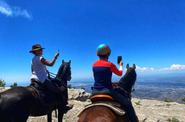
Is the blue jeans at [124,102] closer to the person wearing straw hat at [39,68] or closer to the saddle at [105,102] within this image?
the saddle at [105,102]

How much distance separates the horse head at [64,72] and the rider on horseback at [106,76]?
5.74m

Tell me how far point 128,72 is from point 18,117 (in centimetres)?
427

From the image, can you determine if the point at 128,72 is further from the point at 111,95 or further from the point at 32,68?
the point at 32,68

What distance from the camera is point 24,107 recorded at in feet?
44.5

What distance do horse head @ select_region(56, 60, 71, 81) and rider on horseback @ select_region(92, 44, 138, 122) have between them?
18.8 ft

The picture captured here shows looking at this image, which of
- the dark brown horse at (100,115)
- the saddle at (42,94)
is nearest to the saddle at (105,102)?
the dark brown horse at (100,115)

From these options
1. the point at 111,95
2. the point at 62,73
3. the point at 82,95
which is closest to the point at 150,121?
the point at 62,73

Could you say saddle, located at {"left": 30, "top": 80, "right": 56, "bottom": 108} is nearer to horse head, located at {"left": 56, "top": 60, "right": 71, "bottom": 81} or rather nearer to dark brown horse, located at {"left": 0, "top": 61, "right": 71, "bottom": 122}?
dark brown horse, located at {"left": 0, "top": 61, "right": 71, "bottom": 122}

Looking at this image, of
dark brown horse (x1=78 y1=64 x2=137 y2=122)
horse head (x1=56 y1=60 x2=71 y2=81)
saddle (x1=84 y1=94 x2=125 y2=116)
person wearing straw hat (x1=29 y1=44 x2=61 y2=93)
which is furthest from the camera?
horse head (x1=56 y1=60 x2=71 y2=81)

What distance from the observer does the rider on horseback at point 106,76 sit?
10875 mm

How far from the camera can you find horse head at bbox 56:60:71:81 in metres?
16.8

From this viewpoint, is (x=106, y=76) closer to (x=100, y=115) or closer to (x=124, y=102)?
(x=124, y=102)

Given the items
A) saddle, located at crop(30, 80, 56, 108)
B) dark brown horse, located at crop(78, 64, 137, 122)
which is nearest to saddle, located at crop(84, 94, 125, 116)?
dark brown horse, located at crop(78, 64, 137, 122)

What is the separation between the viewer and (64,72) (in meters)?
17.0
